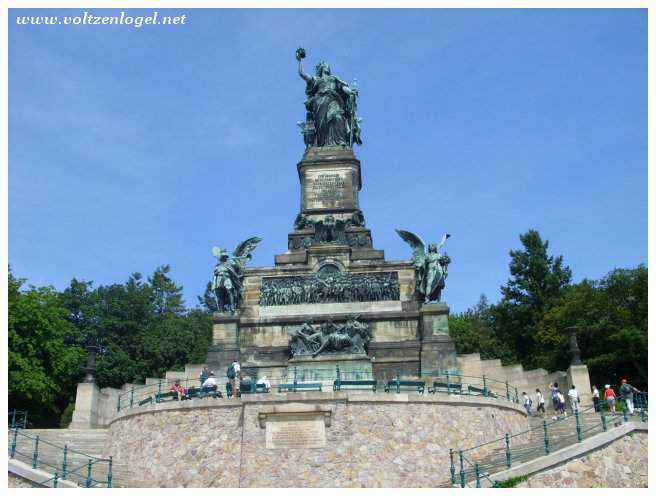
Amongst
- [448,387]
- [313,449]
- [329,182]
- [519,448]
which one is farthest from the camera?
[329,182]

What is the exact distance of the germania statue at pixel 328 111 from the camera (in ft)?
125

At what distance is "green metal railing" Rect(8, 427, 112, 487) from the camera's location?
18648 millimetres

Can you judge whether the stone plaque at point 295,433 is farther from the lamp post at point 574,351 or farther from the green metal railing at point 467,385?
the lamp post at point 574,351

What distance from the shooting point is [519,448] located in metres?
20.9

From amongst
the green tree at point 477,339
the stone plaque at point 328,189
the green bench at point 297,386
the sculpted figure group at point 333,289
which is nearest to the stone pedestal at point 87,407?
the sculpted figure group at point 333,289

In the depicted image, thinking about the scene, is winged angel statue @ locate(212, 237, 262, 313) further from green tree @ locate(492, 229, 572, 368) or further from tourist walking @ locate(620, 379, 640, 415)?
green tree @ locate(492, 229, 572, 368)

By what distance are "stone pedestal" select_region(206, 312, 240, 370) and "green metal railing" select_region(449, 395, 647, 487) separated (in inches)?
464

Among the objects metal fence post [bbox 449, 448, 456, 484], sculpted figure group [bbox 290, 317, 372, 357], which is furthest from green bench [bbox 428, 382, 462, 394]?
sculpted figure group [bbox 290, 317, 372, 357]

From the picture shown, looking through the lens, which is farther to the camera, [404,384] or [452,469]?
[404,384]

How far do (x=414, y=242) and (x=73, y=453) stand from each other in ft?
52.0

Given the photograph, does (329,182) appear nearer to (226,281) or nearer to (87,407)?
(226,281)

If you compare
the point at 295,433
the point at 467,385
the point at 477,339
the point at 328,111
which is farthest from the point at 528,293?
the point at 295,433

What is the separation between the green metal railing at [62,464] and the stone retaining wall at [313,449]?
1162 mm
